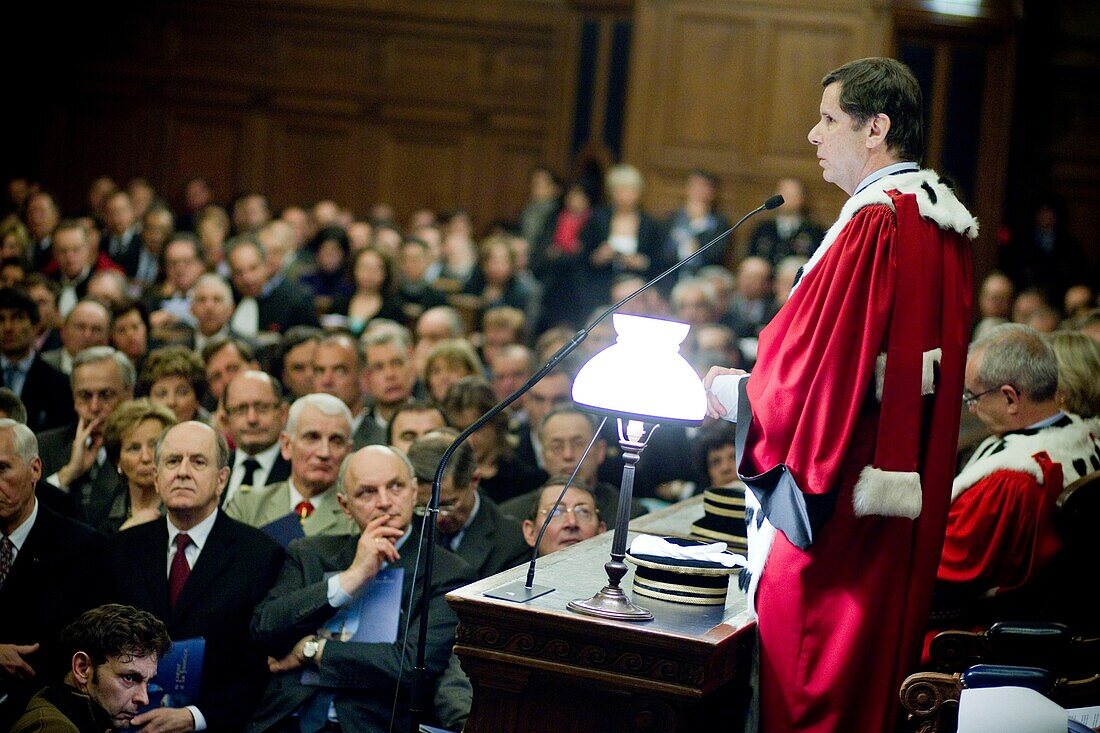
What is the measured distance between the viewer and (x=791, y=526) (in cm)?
263

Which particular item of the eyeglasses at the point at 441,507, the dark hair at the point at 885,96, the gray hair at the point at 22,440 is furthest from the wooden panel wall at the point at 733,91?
the dark hair at the point at 885,96

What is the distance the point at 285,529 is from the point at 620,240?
4690 mm

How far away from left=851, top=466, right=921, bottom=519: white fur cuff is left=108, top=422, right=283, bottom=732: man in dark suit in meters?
2.08

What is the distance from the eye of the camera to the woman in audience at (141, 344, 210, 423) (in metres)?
5.70

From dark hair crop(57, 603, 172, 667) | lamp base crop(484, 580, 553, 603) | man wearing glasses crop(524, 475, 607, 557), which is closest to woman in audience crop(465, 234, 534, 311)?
man wearing glasses crop(524, 475, 607, 557)

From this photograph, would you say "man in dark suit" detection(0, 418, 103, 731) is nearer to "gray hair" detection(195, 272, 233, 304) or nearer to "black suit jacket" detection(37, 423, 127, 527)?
"black suit jacket" detection(37, 423, 127, 527)

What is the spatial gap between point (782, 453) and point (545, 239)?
7008mm

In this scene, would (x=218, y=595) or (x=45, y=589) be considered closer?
(x=45, y=589)

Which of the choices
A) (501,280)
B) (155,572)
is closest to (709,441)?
(155,572)

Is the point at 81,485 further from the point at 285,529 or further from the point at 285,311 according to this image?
the point at 285,311

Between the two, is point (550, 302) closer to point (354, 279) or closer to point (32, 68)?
point (354, 279)

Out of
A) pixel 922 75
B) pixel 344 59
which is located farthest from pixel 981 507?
pixel 344 59

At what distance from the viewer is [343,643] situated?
12.6 feet

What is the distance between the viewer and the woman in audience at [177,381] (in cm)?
570
